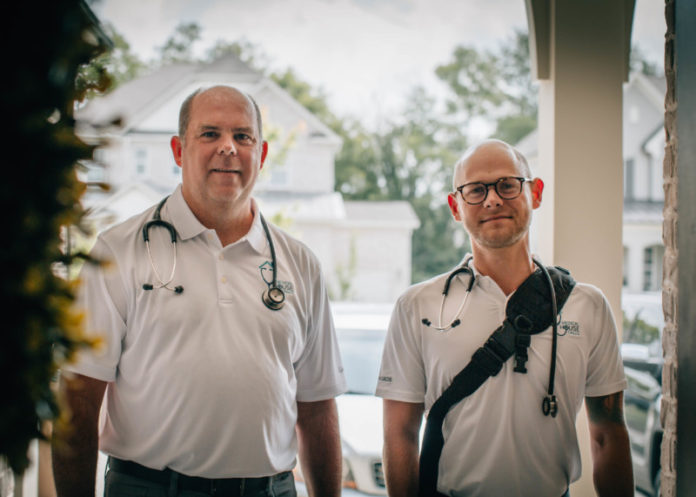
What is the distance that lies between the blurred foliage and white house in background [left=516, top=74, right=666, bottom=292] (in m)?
16.5

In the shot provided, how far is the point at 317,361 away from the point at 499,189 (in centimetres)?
90

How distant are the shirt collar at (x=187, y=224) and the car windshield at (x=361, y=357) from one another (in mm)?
2238

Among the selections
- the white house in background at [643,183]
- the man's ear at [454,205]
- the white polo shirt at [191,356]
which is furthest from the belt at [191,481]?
the white house in background at [643,183]

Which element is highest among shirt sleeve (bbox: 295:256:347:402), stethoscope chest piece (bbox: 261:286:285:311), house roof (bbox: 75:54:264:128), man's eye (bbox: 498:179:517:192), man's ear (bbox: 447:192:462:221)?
house roof (bbox: 75:54:264:128)

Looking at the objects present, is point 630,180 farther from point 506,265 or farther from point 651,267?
point 506,265

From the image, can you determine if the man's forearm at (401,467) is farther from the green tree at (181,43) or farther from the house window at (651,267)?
the green tree at (181,43)

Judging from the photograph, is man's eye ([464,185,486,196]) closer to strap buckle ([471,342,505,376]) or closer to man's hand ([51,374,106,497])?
strap buckle ([471,342,505,376])

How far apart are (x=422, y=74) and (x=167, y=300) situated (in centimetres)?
2776

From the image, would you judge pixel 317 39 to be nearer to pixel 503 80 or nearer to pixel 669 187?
pixel 503 80

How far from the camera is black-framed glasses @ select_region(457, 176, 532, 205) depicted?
77.7 inches

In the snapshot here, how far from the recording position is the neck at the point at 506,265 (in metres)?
2.03

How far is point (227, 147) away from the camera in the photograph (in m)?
1.91

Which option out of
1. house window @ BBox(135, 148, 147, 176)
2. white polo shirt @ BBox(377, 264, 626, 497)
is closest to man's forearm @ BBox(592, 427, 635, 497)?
white polo shirt @ BBox(377, 264, 626, 497)

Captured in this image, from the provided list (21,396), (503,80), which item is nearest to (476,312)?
(21,396)
